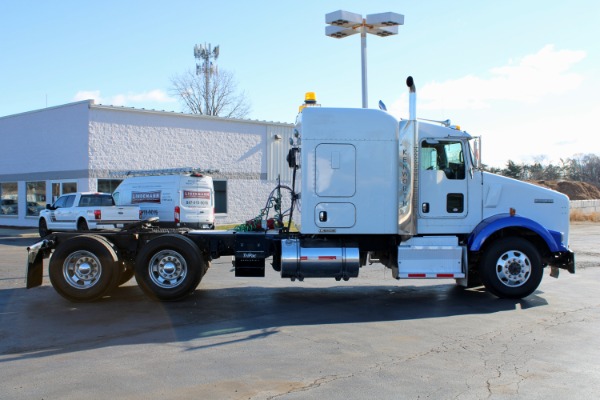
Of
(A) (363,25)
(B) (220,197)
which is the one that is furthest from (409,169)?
(B) (220,197)

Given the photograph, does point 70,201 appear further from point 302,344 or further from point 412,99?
point 302,344

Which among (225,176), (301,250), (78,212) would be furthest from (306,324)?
(225,176)

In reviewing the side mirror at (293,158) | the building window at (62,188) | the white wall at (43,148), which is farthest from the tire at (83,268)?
the building window at (62,188)

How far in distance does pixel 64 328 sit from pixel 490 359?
18.0ft

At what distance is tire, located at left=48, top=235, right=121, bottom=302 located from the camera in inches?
363

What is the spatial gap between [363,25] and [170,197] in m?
8.16

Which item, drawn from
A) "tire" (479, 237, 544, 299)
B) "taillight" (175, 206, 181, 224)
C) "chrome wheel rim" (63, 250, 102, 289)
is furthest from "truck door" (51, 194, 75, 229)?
"tire" (479, 237, 544, 299)

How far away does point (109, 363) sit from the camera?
5.95 metres

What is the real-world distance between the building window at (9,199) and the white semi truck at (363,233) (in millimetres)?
23600

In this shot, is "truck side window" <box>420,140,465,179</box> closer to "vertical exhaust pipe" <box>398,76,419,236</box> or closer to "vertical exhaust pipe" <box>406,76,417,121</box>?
"vertical exhaust pipe" <box>398,76,419,236</box>

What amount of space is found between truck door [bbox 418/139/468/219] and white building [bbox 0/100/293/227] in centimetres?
1597

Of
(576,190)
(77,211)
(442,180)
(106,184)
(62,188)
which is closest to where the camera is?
(442,180)

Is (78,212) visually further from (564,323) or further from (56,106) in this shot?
(564,323)

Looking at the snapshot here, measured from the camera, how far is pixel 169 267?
9.34 meters
